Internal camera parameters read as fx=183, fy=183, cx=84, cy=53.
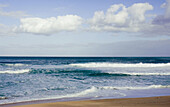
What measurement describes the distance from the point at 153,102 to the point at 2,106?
645 cm

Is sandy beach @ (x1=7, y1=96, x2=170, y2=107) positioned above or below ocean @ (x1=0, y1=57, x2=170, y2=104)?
above

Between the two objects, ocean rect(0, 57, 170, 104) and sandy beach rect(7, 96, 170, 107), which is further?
ocean rect(0, 57, 170, 104)

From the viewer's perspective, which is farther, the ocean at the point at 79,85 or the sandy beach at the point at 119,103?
the ocean at the point at 79,85

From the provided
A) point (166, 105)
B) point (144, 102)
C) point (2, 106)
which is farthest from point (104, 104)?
point (2, 106)

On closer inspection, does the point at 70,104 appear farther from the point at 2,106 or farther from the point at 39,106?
the point at 2,106

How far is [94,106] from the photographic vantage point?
24.5 ft

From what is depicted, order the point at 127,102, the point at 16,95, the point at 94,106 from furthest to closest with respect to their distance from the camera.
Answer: the point at 16,95, the point at 127,102, the point at 94,106

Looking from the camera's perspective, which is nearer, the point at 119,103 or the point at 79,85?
the point at 119,103

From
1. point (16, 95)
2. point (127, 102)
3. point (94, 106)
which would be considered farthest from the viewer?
point (16, 95)

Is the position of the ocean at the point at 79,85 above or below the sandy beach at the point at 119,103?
below

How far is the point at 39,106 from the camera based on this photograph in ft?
24.5

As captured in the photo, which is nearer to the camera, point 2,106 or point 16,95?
point 2,106

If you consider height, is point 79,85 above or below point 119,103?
below

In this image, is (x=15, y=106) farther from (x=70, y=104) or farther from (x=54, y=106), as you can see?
(x=70, y=104)
